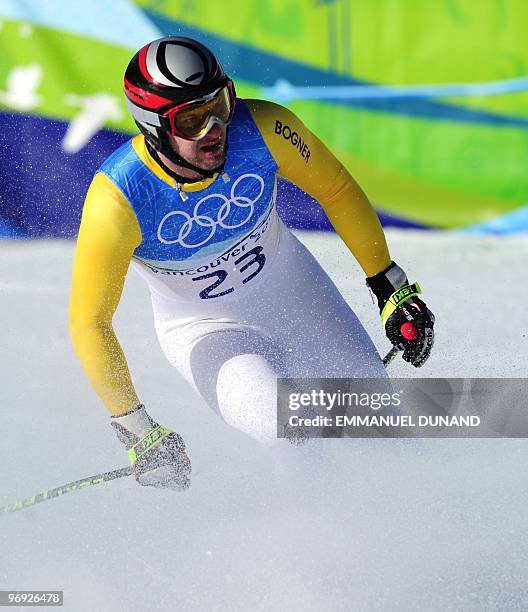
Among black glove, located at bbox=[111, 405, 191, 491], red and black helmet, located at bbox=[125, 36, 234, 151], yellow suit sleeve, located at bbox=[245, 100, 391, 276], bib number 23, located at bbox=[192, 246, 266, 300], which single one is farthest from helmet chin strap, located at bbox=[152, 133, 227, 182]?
black glove, located at bbox=[111, 405, 191, 491]

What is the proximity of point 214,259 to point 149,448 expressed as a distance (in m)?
0.62

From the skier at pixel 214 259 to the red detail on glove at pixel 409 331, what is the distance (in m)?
0.01

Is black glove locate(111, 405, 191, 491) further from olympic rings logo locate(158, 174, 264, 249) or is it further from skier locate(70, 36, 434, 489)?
olympic rings logo locate(158, 174, 264, 249)

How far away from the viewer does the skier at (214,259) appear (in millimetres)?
2629

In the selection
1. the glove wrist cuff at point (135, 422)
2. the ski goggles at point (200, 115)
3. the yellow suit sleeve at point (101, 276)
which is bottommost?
the glove wrist cuff at point (135, 422)

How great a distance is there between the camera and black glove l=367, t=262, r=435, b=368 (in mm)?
3047

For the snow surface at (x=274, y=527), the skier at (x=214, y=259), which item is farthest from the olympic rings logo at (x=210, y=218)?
the snow surface at (x=274, y=527)

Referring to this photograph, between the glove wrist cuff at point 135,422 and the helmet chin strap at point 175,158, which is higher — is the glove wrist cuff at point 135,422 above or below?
below

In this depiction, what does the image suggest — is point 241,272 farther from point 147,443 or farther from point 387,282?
point 147,443

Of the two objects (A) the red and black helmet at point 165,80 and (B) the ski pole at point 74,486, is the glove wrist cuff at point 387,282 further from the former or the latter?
(B) the ski pole at point 74,486

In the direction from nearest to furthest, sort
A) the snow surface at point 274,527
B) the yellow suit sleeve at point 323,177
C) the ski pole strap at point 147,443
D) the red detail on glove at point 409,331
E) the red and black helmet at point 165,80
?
the red and black helmet at point 165,80
the snow surface at point 274,527
the ski pole strap at point 147,443
the yellow suit sleeve at point 323,177
the red detail on glove at point 409,331

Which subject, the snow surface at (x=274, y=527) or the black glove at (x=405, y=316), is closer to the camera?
the snow surface at (x=274, y=527)

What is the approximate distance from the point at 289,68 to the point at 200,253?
2.97m

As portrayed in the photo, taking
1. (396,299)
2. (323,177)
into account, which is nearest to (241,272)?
(323,177)
